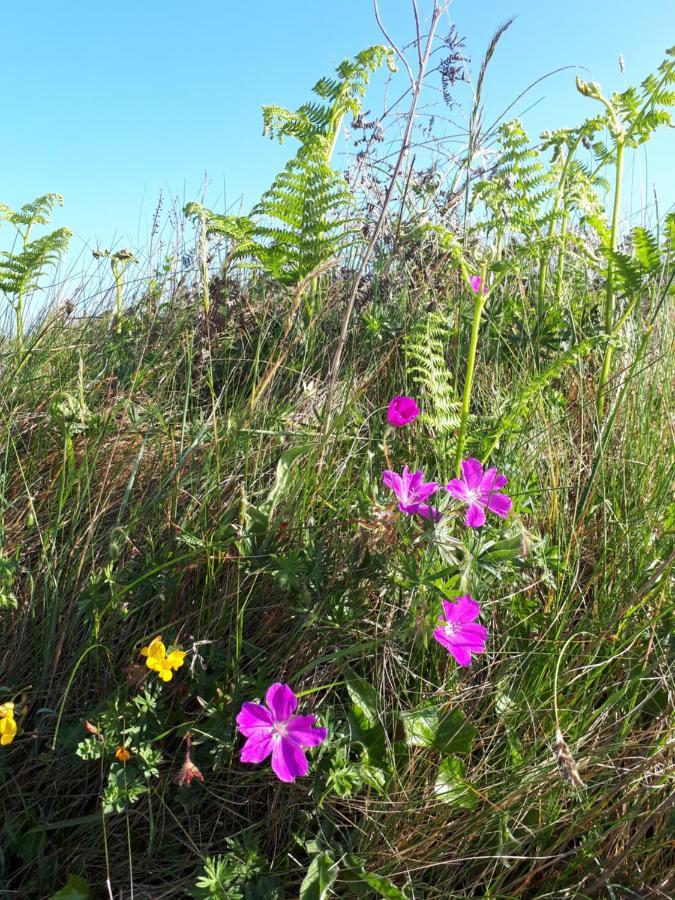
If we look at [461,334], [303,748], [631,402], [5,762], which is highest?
[461,334]

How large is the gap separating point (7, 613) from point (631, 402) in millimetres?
2040

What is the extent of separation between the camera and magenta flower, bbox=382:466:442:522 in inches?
55.8

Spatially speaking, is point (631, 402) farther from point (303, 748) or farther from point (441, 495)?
point (303, 748)

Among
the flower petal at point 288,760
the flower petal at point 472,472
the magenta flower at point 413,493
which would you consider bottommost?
the flower petal at point 288,760

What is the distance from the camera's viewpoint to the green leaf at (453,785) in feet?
4.72

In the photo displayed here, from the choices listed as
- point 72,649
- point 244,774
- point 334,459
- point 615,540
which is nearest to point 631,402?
point 615,540

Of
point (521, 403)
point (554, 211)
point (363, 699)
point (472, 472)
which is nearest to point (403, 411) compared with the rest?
point (472, 472)

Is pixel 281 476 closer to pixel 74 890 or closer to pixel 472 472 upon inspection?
pixel 472 472

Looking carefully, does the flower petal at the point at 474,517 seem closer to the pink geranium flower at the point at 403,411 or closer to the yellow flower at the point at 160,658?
the pink geranium flower at the point at 403,411

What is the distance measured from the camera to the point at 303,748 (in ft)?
4.42

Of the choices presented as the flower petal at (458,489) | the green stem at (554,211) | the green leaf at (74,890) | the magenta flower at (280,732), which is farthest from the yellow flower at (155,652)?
the green stem at (554,211)

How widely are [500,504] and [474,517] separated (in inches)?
5.2

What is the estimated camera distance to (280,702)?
1.32 m

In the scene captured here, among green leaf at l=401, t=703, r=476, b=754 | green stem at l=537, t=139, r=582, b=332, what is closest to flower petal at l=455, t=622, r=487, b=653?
green leaf at l=401, t=703, r=476, b=754
